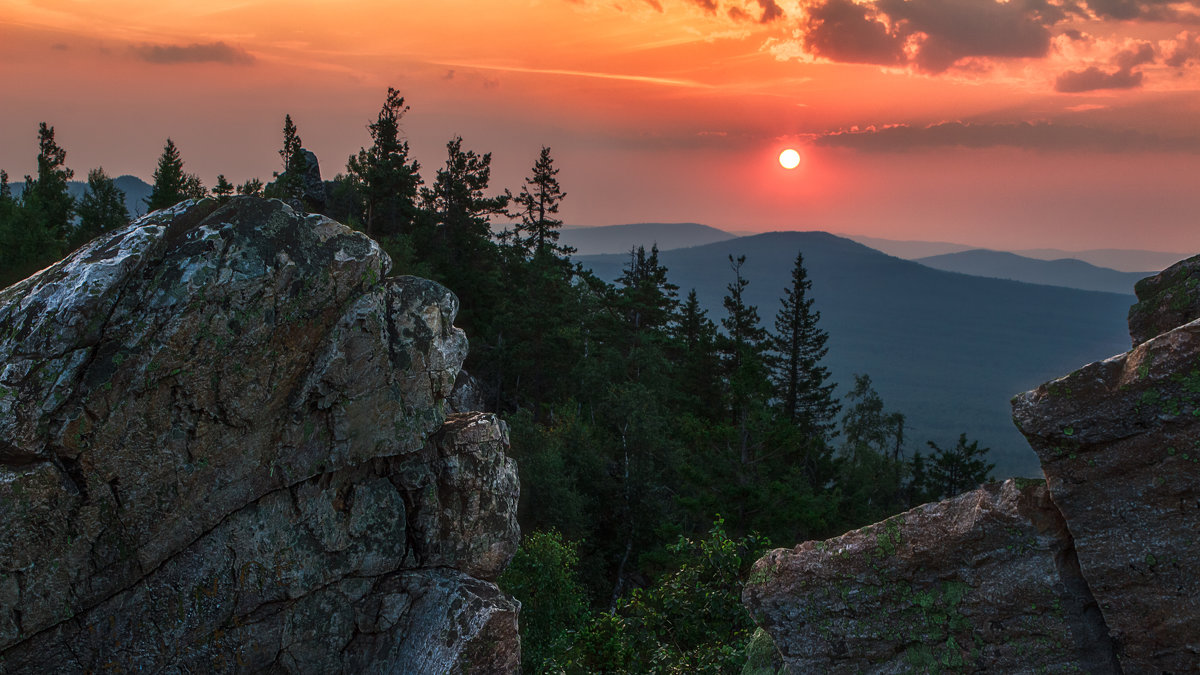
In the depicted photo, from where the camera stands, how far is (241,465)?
1653 cm

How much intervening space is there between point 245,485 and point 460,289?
2137 inches

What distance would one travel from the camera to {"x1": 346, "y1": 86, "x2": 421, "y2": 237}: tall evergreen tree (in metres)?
72.2

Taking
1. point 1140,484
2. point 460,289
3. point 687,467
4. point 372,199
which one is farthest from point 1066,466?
point 372,199

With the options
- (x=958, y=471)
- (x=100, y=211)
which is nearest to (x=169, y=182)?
(x=100, y=211)

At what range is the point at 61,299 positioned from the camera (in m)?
14.9

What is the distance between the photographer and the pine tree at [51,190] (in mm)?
64713

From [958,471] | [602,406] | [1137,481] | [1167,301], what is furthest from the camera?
[958,471]

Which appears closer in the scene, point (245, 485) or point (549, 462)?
point (245, 485)

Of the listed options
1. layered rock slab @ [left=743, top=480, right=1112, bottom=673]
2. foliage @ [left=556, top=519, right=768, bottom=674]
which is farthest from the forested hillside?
layered rock slab @ [left=743, top=480, right=1112, bottom=673]

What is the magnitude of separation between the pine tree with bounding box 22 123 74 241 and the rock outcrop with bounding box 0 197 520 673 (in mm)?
51036

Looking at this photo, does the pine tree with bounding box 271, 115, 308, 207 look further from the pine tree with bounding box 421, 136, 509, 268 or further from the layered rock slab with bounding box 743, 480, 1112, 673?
the layered rock slab with bounding box 743, 480, 1112, 673

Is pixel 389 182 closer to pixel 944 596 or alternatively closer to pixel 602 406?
pixel 602 406

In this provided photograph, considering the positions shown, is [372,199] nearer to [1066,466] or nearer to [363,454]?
[363,454]

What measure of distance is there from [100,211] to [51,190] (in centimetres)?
1221
